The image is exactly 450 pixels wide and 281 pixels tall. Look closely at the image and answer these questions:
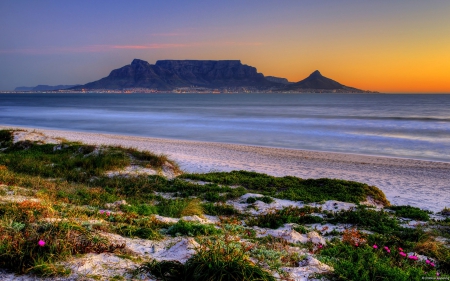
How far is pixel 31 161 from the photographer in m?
14.6

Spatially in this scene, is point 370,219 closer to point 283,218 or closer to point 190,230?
point 283,218

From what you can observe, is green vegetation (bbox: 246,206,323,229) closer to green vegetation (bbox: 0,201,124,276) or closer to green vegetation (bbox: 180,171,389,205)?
green vegetation (bbox: 180,171,389,205)

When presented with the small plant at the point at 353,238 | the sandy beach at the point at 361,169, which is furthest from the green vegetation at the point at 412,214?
the sandy beach at the point at 361,169

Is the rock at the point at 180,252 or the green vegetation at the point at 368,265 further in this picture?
the rock at the point at 180,252

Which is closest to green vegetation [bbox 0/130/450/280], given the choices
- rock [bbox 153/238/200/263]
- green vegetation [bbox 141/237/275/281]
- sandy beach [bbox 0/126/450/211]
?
green vegetation [bbox 141/237/275/281]

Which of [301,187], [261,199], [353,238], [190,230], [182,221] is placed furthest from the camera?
[301,187]

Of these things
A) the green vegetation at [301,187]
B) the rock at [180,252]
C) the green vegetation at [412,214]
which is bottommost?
the green vegetation at [301,187]

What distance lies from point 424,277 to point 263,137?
3518cm

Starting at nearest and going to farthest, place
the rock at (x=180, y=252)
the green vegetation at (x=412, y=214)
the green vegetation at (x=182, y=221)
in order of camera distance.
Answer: the green vegetation at (x=182, y=221) < the rock at (x=180, y=252) < the green vegetation at (x=412, y=214)

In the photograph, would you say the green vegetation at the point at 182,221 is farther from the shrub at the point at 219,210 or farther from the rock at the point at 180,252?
the rock at the point at 180,252

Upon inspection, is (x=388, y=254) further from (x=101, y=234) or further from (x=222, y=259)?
(x=101, y=234)

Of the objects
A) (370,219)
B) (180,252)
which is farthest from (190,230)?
(370,219)

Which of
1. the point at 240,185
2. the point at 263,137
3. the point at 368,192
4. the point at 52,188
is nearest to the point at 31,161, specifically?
the point at 52,188

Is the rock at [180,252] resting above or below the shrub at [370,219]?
above
